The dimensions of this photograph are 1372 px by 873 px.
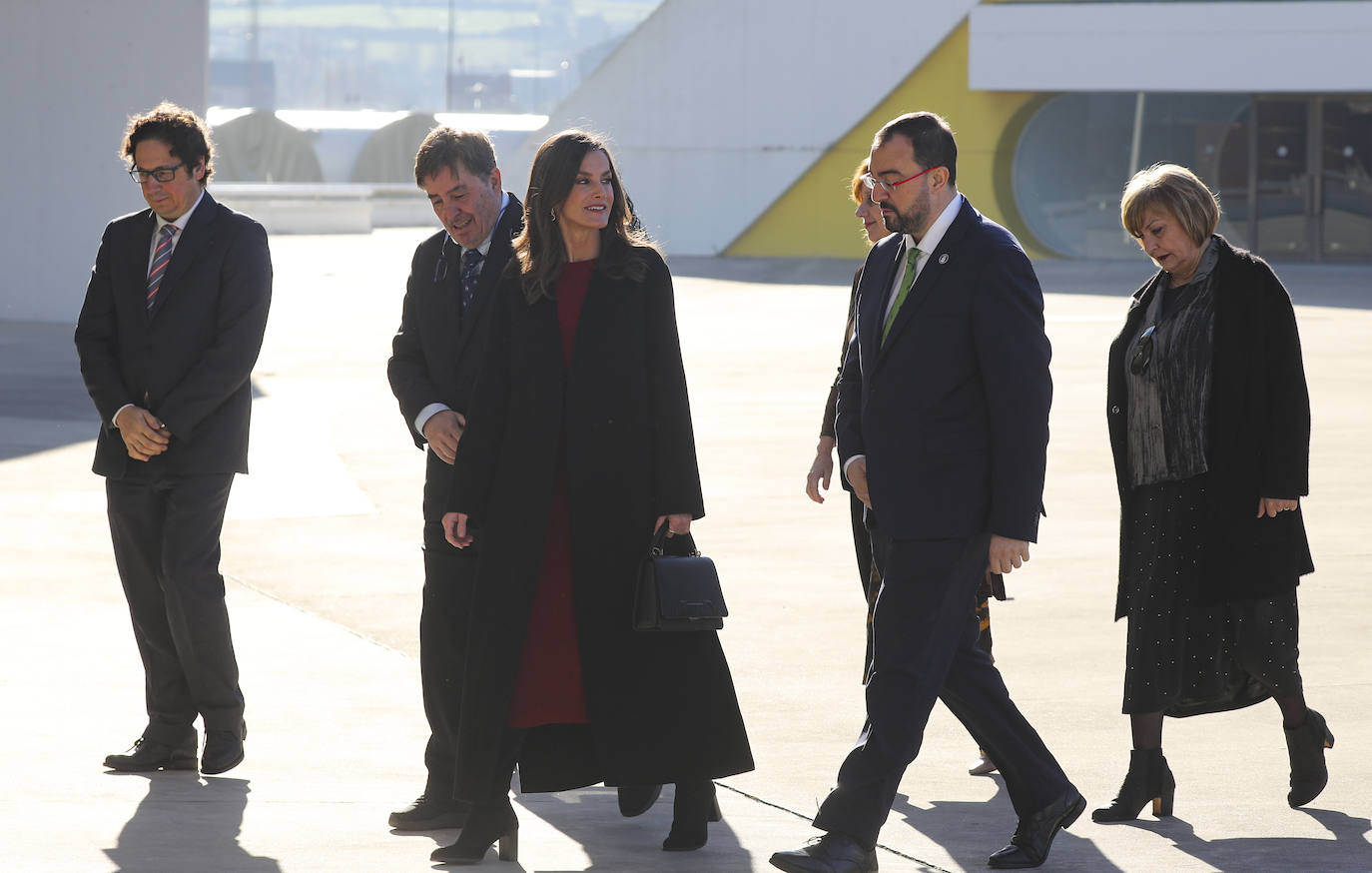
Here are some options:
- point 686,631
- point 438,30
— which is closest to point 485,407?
point 686,631

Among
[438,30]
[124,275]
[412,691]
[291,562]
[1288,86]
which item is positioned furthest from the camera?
[438,30]

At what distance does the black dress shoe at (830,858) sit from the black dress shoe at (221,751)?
175 cm

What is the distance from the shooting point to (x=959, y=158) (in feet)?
107

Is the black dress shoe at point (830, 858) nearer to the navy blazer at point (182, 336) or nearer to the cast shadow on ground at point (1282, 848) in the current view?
the cast shadow on ground at point (1282, 848)

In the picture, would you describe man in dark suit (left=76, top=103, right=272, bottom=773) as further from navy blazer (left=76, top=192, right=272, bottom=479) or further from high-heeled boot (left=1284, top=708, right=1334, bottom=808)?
high-heeled boot (left=1284, top=708, right=1334, bottom=808)

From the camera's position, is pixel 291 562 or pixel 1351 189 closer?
pixel 291 562

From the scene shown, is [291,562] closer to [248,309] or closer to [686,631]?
[248,309]

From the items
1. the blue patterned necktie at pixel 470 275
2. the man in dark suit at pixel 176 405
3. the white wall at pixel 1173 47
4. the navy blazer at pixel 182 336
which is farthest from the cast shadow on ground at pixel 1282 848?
the white wall at pixel 1173 47

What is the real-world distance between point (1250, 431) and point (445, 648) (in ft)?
7.19

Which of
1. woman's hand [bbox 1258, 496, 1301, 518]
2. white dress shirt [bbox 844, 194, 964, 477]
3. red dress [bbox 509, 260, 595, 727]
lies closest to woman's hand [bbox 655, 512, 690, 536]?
red dress [bbox 509, 260, 595, 727]

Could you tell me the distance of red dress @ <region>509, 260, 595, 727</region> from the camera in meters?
4.51

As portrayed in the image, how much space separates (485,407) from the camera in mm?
4562

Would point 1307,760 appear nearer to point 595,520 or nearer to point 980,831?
point 980,831

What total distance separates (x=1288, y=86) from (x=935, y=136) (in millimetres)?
27358
